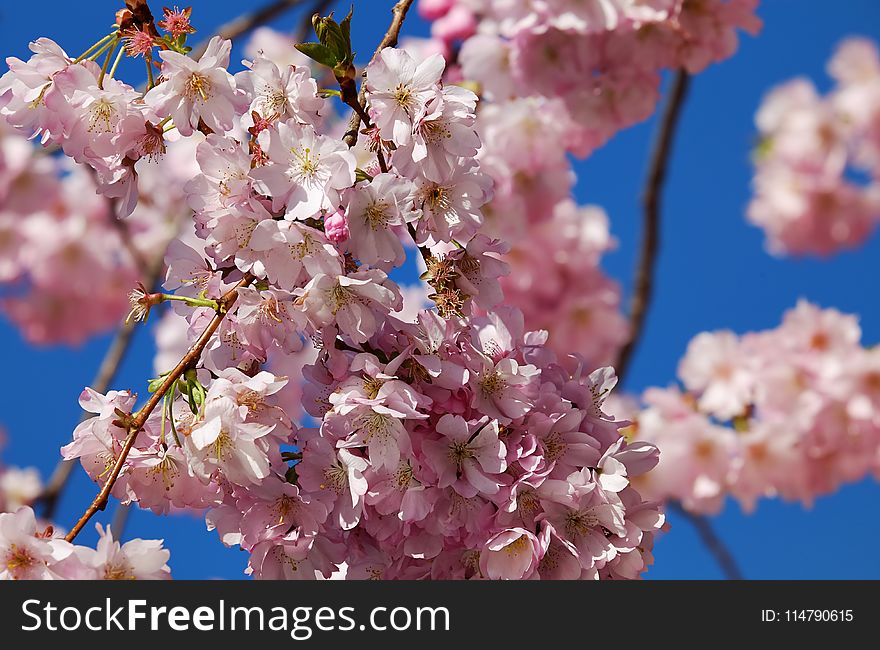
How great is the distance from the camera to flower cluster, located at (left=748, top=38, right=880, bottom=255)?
18.5 ft

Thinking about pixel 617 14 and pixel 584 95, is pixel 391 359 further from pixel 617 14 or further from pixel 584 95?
pixel 584 95

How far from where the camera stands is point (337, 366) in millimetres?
1090

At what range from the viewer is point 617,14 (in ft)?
7.27

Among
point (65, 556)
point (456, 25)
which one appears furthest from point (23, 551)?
point (456, 25)

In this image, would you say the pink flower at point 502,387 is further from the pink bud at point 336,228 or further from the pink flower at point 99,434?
the pink flower at point 99,434

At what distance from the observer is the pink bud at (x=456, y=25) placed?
2850 millimetres

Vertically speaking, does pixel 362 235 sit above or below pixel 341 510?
above

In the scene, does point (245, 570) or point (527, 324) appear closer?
point (245, 570)

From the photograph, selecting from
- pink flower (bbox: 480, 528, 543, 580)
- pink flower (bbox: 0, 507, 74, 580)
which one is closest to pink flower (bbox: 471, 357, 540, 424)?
pink flower (bbox: 480, 528, 543, 580)

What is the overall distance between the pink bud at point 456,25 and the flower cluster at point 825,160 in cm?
320

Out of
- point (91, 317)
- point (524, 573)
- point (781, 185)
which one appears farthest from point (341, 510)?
point (781, 185)

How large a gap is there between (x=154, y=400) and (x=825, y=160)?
5361 millimetres

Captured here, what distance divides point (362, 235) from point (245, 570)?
43cm

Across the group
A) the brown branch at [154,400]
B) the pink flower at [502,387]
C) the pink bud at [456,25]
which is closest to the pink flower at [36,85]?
the brown branch at [154,400]
